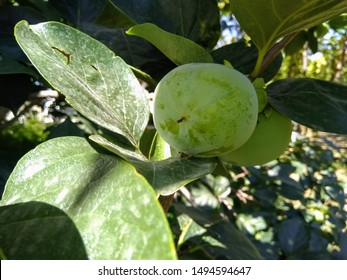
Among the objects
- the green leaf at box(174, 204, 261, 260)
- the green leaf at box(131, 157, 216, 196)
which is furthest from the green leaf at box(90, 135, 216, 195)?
the green leaf at box(174, 204, 261, 260)

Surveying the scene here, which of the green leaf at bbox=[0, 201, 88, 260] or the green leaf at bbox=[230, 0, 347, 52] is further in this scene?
the green leaf at bbox=[230, 0, 347, 52]

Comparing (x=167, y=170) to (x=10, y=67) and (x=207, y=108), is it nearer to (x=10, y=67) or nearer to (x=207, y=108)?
(x=207, y=108)

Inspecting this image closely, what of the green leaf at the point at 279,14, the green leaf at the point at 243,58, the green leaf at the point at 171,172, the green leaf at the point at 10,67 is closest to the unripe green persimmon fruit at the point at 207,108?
the green leaf at the point at 171,172

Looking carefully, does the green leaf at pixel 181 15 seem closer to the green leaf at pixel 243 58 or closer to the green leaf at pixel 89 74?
the green leaf at pixel 243 58

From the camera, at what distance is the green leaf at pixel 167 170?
17.6 inches

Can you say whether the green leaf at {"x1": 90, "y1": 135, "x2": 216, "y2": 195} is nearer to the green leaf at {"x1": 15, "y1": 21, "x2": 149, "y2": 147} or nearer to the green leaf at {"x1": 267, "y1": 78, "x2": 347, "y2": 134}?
the green leaf at {"x1": 15, "y1": 21, "x2": 149, "y2": 147}

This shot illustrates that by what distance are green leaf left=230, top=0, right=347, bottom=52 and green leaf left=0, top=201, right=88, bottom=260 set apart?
1.29 ft

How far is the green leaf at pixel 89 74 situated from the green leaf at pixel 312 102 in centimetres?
21

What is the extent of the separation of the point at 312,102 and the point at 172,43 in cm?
23

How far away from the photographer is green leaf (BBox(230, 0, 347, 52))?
0.59m

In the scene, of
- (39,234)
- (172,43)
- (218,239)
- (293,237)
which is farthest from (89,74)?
(293,237)

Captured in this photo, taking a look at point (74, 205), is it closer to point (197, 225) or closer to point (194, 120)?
point (194, 120)

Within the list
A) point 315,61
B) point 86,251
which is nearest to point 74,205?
point 86,251

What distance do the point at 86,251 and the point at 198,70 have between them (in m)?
0.27
